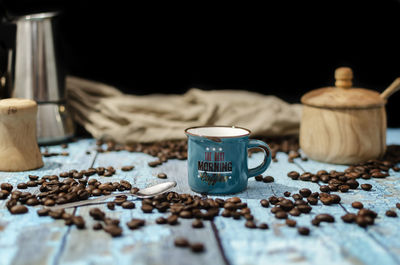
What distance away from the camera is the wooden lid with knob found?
1465 millimetres

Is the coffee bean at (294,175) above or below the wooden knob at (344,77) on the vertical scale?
below

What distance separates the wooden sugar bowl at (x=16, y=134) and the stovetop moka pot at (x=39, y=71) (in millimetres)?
342

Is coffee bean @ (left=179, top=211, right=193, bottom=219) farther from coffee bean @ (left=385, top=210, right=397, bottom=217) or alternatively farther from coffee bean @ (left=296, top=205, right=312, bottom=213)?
coffee bean @ (left=385, top=210, right=397, bottom=217)

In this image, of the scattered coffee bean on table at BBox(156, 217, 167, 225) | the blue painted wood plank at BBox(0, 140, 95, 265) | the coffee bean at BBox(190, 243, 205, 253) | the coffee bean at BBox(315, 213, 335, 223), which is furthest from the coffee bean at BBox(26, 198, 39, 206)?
the coffee bean at BBox(315, 213, 335, 223)

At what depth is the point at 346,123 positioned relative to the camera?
1.48m

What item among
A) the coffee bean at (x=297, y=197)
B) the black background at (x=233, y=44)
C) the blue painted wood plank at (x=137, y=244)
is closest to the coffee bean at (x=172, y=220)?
the blue painted wood plank at (x=137, y=244)

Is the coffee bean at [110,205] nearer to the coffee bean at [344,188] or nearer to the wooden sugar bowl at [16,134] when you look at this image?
the wooden sugar bowl at [16,134]

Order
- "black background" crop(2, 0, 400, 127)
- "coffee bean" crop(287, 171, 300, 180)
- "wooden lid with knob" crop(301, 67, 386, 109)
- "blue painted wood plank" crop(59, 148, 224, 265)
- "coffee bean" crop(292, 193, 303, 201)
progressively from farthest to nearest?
"black background" crop(2, 0, 400, 127)
"wooden lid with knob" crop(301, 67, 386, 109)
"coffee bean" crop(287, 171, 300, 180)
"coffee bean" crop(292, 193, 303, 201)
"blue painted wood plank" crop(59, 148, 224, 265)

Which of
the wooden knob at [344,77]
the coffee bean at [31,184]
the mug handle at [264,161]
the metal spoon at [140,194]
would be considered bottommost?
the coffee bean at [31,184]

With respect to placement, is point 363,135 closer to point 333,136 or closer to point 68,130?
point 333,136

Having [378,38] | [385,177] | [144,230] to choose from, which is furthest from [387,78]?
[144,230]

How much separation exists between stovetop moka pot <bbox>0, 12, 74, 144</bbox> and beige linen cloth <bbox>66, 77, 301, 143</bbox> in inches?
6.5

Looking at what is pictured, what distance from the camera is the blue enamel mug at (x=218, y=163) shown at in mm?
1146

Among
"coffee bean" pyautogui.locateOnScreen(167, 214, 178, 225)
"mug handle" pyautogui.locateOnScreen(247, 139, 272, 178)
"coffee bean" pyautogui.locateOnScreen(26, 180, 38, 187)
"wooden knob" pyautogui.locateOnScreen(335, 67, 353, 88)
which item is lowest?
"coffee bean" pyautogui.locateOnScreen(167, 214, 178, 225)
